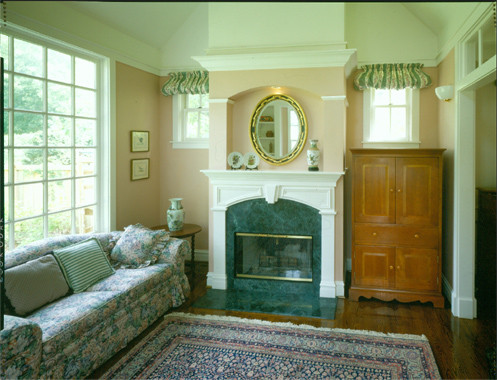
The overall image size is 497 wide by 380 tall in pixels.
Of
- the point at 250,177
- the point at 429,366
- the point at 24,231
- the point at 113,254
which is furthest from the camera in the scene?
the point at 250,177

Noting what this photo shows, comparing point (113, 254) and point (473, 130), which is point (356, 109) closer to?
point (473, 130)

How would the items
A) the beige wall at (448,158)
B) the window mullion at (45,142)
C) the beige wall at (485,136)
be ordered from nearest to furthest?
1. the window mullion at (45,142)
2. the beige wall at (448,158)
3. the beige wall at (485,136)

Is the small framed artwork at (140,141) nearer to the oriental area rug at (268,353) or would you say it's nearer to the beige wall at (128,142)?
the beige wall at (128,142)

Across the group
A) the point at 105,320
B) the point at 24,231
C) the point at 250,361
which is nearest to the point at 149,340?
the point at 105,320

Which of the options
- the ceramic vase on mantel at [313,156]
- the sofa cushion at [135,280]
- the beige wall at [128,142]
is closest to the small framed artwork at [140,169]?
the beige wall at [128,142]

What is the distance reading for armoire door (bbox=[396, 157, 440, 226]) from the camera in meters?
3.95

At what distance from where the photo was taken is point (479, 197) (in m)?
3.93

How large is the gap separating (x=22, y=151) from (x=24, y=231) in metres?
0.64

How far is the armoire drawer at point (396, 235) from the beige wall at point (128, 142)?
2.51 meters

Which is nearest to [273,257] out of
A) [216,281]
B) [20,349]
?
[216,281]

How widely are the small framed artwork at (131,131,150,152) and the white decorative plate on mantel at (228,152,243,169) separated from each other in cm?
119

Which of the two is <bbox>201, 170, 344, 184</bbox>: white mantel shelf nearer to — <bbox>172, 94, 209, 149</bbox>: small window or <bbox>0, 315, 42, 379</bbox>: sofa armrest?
<bbox>172, 94, 209, 149</bbox>: small window

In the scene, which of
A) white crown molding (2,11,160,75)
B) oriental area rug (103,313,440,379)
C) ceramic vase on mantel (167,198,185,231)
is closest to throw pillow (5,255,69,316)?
oriental area rug (103,313,440,379)

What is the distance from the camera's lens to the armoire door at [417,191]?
A: 3945 mm
